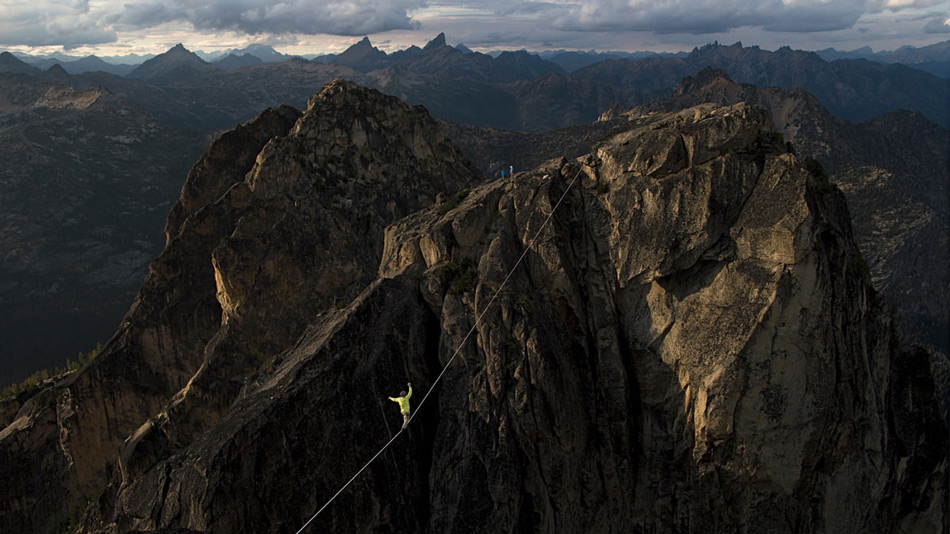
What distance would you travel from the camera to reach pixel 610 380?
25641 millimetres

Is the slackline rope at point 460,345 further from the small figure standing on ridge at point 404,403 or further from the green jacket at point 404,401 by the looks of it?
the green jacket at point 404,401

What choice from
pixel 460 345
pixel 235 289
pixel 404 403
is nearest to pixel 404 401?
pixel 404 403

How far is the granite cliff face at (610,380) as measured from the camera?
893 inches

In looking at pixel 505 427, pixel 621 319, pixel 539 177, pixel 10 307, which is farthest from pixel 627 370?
pixel 10 307

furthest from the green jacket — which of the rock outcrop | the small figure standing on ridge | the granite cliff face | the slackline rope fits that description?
the rock outcrop

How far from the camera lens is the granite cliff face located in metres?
22.7

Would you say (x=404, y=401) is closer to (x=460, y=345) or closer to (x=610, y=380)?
(x=460, y=345)

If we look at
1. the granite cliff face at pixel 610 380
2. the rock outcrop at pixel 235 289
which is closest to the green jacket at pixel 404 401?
the granite cliff face at pixel 610 380

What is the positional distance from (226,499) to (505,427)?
949 cm

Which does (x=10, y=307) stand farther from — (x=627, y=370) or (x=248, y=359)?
(x=627, y=370)

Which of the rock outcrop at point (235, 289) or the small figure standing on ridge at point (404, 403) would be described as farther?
the rock outcrop at point (235, 289)

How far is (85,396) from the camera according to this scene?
163ft

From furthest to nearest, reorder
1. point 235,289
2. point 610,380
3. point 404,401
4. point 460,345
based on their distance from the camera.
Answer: point 235,289 → point 610,380 → point 460,345 → point 404,401

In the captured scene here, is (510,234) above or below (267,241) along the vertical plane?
above
